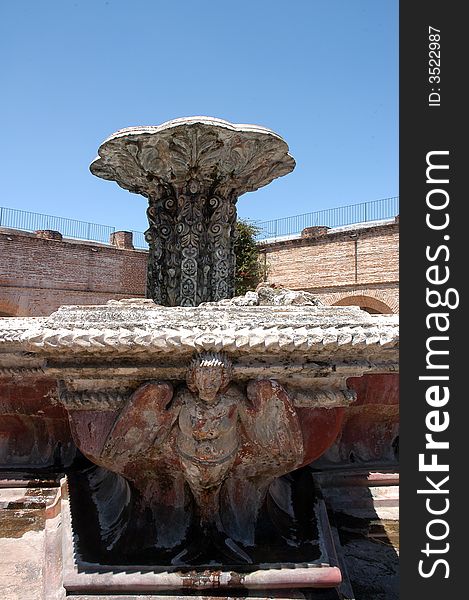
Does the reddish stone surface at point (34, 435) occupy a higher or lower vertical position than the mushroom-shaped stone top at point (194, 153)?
lower

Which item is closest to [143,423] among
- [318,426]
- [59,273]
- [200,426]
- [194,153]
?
[200,426]

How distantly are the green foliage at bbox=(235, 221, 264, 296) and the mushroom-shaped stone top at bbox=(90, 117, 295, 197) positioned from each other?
11630 millimetres

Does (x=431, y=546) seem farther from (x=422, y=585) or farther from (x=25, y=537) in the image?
(x=25, y=537)

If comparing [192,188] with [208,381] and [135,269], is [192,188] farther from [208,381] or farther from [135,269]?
[135,269]

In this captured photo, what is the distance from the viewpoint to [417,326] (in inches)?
58.7

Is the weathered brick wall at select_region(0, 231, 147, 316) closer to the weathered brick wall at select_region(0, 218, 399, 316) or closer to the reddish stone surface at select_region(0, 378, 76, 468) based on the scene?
the weathered brick wall at select_region(0, 218, 399, 316)

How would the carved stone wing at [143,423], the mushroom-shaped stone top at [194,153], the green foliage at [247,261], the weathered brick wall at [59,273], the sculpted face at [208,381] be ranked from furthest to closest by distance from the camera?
1. the green foliage at [247,261]
2. the weathered brick wall at [59,273]
3. the mushroom-shaped stone top at [194,153]
4. the carved stone wing at [143,423]
5. the sculpted face at [208,381]

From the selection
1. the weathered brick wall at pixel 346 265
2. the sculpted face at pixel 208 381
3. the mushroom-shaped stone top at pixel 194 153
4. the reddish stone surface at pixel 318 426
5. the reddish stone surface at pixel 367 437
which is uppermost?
the weathered brick wall at pixel 346 265

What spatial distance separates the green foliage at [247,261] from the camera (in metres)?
16.2

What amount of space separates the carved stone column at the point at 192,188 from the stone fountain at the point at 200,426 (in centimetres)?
200

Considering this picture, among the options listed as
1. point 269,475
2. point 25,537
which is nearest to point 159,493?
point 269,475

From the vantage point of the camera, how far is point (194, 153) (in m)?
3.89

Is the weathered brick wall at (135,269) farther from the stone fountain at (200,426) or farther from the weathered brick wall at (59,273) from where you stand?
the stone fountain at (200,426)

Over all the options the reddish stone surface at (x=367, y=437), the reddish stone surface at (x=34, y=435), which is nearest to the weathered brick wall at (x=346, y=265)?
the reddish stone surface at (x=367, y=437)
